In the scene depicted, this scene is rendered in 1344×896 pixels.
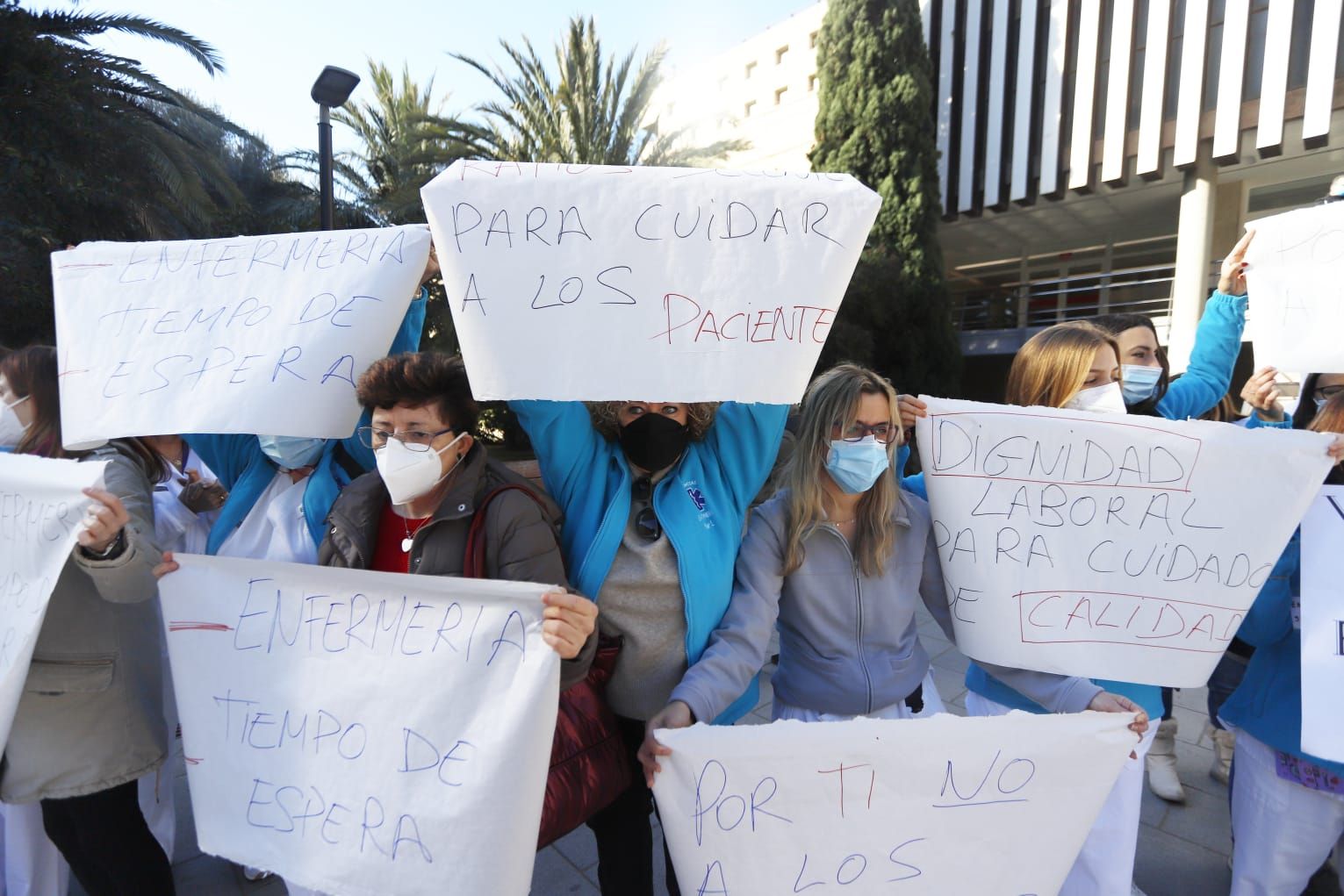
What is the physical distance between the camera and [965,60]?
15.6 m

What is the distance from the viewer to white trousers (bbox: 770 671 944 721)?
1.84m

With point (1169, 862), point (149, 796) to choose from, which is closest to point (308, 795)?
point (149, 796)

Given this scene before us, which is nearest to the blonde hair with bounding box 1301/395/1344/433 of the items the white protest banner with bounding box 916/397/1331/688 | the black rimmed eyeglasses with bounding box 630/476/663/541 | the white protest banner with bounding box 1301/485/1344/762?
the white protest banner with bounding box 1301/485/1344/762

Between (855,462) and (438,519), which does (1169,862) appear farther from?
(438,519)

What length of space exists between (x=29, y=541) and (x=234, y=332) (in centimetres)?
68

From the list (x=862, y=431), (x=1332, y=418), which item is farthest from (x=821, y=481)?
(x=1332, y=418)

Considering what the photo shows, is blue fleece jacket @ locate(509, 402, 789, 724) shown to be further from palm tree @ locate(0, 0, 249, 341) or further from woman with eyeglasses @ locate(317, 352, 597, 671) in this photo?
palm tree @ locate(0, 0, 249, 341)

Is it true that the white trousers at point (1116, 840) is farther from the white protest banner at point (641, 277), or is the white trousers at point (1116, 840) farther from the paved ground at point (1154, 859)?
the white protest banner at point (641, 277)

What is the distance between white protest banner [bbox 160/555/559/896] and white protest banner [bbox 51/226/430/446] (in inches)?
14.7

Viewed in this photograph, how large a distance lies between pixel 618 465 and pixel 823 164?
1461 centimetres

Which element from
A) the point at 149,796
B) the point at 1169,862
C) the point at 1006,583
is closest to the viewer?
the point at 1006,583

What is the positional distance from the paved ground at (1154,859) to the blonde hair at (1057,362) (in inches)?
70.2

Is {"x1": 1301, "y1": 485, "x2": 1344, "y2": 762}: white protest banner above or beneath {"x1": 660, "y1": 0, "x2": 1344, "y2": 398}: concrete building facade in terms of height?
beneath

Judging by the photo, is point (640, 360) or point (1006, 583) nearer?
point (640, 360)
